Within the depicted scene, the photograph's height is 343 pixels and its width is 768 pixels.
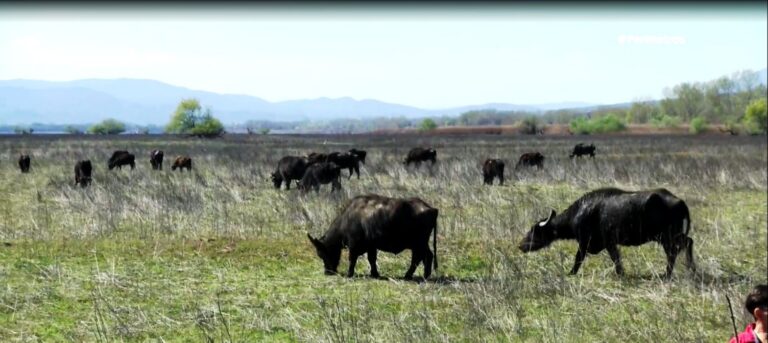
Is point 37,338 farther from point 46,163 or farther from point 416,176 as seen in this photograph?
point 46,163

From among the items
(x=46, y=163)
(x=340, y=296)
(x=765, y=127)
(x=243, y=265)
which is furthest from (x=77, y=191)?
(x=765, y=127)

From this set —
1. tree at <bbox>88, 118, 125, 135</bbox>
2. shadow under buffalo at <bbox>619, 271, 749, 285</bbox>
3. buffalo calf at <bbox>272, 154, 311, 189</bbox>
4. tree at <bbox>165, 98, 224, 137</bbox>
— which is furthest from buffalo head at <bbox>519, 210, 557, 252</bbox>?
tree at <bbox>88, 118, 125, 135</bbox>

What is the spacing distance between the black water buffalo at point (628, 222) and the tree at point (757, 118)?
361 ft

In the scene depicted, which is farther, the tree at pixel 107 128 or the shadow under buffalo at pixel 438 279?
the tree at pixel 107 128

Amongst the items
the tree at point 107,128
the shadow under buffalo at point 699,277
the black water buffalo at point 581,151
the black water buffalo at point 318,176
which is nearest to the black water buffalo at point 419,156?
the black water buffalo at point 581,151

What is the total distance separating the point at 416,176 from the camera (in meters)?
26.8

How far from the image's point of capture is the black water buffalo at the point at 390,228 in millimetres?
10562

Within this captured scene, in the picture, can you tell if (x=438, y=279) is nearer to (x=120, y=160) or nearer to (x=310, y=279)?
(x=310, y=279)

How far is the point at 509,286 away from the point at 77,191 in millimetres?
14626

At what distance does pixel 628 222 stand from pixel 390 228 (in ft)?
11.9

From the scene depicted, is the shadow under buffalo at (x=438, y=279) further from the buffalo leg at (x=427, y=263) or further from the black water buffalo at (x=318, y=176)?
the black water buffalo at (x=318, y=176)

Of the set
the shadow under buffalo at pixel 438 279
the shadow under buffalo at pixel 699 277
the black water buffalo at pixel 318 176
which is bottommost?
the shadow under buffalo at pixel 438 279

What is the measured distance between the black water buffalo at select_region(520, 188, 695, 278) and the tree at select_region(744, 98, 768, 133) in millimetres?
109908

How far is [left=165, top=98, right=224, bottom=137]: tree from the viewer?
371 ft
